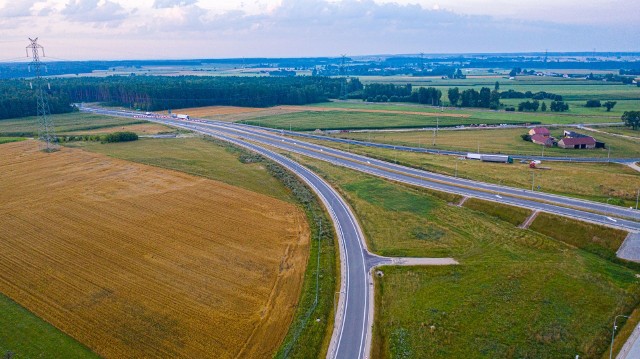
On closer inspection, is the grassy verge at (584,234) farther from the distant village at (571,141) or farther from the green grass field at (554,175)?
the distant village at (571,141)

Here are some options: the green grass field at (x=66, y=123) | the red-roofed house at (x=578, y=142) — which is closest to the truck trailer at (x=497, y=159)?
the red-roofed house at (x=578, y=142)

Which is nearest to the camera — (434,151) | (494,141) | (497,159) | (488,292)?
(488,292)

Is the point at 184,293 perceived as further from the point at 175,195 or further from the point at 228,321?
the point at 175,195

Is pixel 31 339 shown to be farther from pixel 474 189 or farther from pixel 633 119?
pixel 633 119

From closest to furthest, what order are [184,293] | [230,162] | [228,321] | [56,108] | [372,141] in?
1. [228,321]
2. [184,293]
3. [230,162]
4. [372,141]
5. [56,108]

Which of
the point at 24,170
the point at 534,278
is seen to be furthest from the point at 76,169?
the point at 534,278

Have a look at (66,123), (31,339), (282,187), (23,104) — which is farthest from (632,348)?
(23,104)
